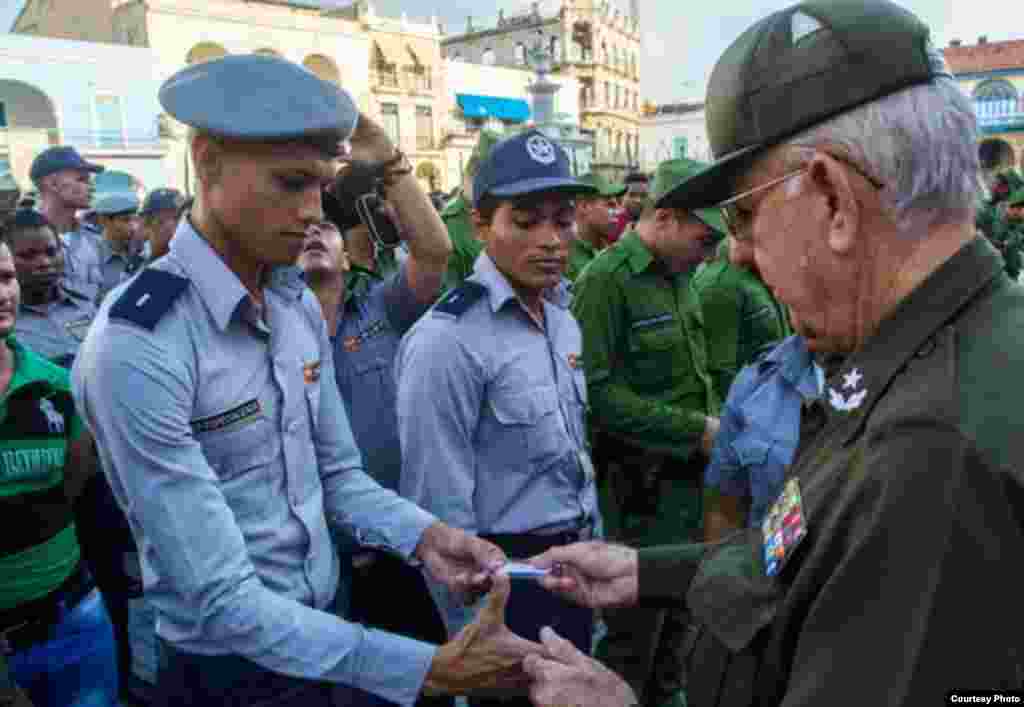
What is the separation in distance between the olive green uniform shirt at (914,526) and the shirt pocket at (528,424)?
4.82 ft

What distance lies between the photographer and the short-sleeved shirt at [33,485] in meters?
2.42

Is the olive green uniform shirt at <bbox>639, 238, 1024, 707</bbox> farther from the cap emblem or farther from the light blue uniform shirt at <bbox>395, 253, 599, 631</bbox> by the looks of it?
the cap emblem

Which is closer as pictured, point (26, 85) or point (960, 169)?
point (960, 169)

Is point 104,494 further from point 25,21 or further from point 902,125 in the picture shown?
point 25,21

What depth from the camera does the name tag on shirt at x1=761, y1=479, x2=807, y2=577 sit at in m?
1.16

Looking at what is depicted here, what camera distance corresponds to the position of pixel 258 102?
68.1 inches

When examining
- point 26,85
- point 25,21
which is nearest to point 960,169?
point 26,85

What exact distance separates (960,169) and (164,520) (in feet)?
5.18

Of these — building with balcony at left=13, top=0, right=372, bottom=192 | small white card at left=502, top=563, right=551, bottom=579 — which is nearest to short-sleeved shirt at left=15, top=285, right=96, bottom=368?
small white card at left=502, top=563, right=551, bottom=579

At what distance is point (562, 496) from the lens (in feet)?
9.01

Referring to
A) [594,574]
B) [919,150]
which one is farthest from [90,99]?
[919,150]

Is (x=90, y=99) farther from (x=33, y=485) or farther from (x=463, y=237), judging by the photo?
(x=33, y=485)

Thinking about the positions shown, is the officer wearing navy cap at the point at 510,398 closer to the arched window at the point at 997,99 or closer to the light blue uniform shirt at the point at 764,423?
the light blue uniform shirt at the point at 764,423

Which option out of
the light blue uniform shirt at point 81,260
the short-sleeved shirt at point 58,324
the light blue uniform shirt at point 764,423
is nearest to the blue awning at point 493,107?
the light blue uniform shirt at point 81,260
